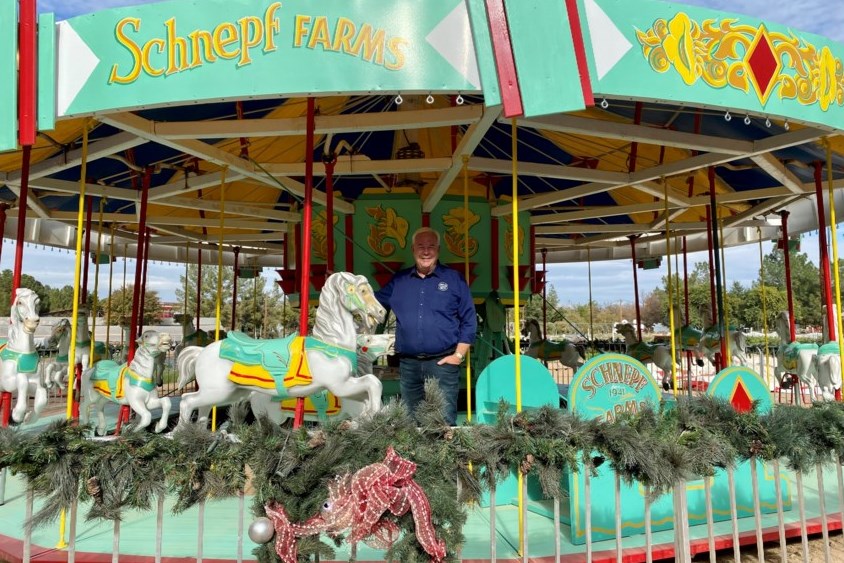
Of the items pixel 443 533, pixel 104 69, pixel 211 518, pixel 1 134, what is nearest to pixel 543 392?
pixel 443 533

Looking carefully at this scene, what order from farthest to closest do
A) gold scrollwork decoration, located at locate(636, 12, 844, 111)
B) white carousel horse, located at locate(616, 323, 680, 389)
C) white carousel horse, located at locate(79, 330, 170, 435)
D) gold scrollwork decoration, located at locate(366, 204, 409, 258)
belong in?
white carousel horse, located at locate(616, 323, 680, 389) < gold scrollwork decoration, located at locate(366, 204, 409, 258) < white carousel horse, located at locate(79, 330, 170, 435) < gold scrollwork decoration, located at locate(636, 12, 844, 111)

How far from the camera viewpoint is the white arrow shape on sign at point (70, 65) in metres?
3.40

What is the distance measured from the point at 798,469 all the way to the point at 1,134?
15.5 feet

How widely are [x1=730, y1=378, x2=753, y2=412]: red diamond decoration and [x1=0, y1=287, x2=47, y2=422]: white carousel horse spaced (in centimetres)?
Result: 550

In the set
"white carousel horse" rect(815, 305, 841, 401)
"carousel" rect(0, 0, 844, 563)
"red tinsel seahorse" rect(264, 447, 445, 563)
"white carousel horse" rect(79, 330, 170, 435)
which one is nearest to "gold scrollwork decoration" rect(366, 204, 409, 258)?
"carousel" rect(0, 0, 844, 563)

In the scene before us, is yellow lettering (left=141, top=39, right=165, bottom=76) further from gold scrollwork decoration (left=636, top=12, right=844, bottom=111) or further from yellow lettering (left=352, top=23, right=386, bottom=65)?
gold scrollwork decoration (left=636, top=12, right=844, bottom=111)

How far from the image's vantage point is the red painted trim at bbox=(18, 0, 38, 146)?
3.42 meters

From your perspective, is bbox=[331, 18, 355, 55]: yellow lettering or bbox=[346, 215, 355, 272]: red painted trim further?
bbox=[346, 215, 355, 272]: red painted trim

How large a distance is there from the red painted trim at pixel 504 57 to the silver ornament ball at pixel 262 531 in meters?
2.39

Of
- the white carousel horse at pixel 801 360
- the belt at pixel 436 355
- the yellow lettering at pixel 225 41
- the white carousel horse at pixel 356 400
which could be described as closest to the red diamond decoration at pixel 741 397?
the belt at pixel 436 355

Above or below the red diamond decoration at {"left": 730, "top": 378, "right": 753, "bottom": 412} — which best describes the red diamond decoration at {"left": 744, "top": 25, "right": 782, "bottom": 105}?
above

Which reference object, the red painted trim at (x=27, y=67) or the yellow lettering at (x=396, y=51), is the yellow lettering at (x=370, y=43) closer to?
the yellow lettering at (x=396, y=51)

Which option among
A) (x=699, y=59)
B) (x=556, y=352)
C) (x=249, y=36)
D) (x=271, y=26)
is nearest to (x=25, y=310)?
(x=249, y=36)

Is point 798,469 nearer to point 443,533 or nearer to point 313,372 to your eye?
point 443,533
